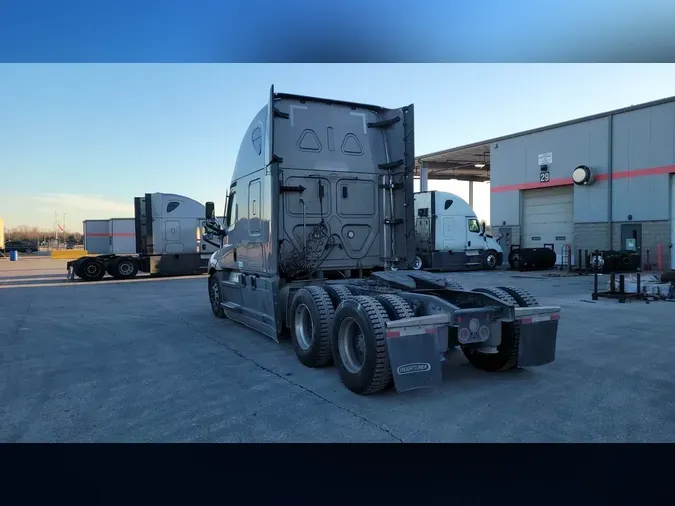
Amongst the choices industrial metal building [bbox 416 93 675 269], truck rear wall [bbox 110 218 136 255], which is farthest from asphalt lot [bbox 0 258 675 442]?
truck rear wall [bbox 110 218 136 255]

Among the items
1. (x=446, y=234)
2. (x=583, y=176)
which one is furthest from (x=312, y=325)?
(x=583, y=176)

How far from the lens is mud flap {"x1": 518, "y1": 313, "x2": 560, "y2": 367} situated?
5395 millimetres

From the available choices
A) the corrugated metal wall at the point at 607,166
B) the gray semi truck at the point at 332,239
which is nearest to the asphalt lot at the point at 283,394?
the gray semi truck at the point at 332,239

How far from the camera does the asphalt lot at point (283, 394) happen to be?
13.6 ft

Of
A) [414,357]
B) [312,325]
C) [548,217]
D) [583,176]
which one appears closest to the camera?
[414,357]

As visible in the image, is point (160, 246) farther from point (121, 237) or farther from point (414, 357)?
point (414, 357)

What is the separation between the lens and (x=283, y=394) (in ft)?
16.9

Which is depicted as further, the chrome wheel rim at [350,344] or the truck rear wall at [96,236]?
the truck rear wall at [96,236]

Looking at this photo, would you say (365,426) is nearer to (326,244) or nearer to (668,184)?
(326,244)

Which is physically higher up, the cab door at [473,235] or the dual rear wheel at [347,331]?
the cab door at [473,235]

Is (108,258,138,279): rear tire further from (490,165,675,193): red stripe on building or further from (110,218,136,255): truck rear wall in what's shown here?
(490,165,675,193): red stripe on building

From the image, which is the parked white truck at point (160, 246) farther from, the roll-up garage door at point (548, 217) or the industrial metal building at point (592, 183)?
the roll-up garage door at point (548, 217)

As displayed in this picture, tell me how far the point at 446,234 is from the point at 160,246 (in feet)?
41.7

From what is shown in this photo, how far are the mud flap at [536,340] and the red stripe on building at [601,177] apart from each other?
1967 centimetres
